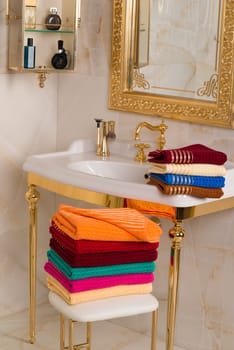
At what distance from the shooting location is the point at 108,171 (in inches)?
133

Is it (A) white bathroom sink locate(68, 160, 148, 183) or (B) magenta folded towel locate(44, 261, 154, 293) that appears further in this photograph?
(A) white bathroom sink locate(68, 160, 148, 183)

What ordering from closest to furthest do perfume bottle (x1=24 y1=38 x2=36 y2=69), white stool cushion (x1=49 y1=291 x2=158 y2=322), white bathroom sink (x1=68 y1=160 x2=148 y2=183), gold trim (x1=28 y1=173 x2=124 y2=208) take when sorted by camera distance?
white stool cushion (x1=49 y1=291 x2=158 y2=322) → gold trim (x1=28 y1=173 x2=124 y2=208) → white bathroom sink (x1=68 y1=160 x2=148 y2=183) → perfume bottle (x1=24 y1=38 x2=36 y2=69)

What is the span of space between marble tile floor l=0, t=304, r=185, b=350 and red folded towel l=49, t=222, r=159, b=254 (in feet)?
3.40

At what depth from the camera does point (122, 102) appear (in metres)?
3.54

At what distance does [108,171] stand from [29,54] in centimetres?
60

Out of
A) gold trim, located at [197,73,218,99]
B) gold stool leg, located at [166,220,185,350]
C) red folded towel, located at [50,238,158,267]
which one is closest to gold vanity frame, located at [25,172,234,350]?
gold stool leg, located at [166,220,185,350]

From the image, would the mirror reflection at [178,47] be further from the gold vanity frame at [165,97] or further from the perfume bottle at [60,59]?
the perfume bottle at [60,59]

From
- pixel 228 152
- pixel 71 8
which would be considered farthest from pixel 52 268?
pixel 71 8

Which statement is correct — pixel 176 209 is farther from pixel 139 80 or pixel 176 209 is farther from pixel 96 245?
pixel 139 80

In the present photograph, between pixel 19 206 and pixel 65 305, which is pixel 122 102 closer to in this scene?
pixel 19 206

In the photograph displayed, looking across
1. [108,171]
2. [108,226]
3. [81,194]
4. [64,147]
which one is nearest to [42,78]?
[64,147]

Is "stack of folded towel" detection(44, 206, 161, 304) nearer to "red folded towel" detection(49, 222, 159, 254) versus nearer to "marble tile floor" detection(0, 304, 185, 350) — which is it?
"red folded towel" detection(49, 222, 159, 254)

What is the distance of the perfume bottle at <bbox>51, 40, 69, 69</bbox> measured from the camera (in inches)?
139

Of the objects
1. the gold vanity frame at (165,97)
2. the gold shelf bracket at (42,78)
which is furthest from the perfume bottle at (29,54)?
the gold vanity frame at (165,97)
